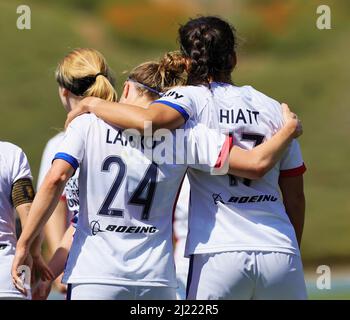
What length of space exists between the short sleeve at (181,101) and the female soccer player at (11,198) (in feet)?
2.46

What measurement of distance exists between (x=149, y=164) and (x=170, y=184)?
12cm

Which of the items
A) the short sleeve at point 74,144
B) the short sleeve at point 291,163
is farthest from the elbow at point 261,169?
the short sleeve at point 74,144

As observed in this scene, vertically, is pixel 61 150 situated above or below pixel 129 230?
Result: above

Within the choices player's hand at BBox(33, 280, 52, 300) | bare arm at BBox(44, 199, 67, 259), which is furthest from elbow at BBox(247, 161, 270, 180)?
bare arm at BBox(44, 199, 67, 259)

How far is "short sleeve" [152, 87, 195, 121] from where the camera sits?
12.1 ft

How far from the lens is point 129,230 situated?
12.1 ft

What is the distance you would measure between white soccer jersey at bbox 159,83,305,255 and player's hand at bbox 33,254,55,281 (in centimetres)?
70

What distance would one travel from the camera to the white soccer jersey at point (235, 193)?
371 cm

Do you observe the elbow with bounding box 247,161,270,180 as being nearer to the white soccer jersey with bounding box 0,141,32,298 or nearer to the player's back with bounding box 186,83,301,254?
the player's back with bounding box 186,83,301,254

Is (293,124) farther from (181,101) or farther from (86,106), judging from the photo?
(86,106)

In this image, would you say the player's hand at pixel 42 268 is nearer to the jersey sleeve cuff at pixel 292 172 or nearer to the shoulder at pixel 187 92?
the shoulder at pixel 187 92

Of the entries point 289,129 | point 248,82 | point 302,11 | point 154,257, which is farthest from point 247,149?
point 302,11

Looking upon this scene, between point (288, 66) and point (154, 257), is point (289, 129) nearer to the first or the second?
point (154, 257)

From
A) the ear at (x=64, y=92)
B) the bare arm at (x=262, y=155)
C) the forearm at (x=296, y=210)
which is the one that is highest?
the ear at (x=64, y=92)
